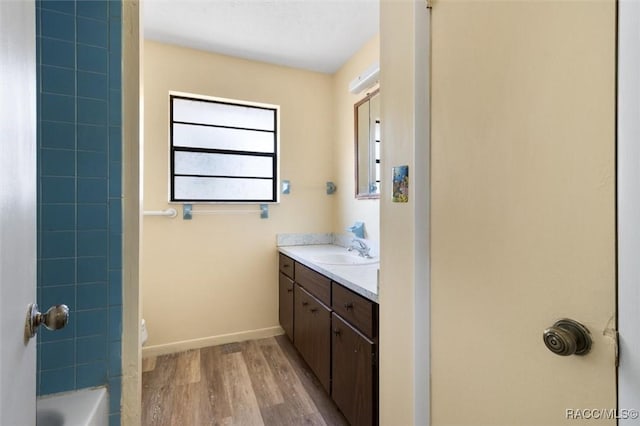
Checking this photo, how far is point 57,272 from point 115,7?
96 centimetres

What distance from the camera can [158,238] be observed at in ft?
8.06

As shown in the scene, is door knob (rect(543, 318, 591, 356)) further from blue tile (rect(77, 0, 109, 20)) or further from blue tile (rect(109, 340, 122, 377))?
blue tile (rect(77, 0, 109, 20))

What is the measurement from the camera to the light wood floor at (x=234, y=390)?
1718 millimetres

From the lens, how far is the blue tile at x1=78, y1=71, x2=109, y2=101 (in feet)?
3.31

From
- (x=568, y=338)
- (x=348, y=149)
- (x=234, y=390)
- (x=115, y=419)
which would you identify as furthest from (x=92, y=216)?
(x=348, y=149)

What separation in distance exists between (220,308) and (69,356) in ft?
5.52

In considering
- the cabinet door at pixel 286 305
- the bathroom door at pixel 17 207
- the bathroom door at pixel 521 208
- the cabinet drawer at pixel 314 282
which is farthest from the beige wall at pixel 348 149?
the bathroom door at pixel 17 207

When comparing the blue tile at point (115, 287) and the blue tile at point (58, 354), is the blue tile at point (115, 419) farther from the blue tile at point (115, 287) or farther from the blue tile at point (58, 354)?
the blue tile at point (115, 287)

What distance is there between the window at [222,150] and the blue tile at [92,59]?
160 centimetres

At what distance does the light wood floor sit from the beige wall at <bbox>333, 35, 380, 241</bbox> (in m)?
1.22

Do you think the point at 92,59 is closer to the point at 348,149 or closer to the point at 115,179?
the point at 115,179

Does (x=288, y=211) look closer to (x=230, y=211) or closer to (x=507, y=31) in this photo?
(x=230, y=211)

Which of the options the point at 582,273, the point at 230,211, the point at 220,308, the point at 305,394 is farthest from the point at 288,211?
the point at 582,273

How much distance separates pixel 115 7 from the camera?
1034mm
